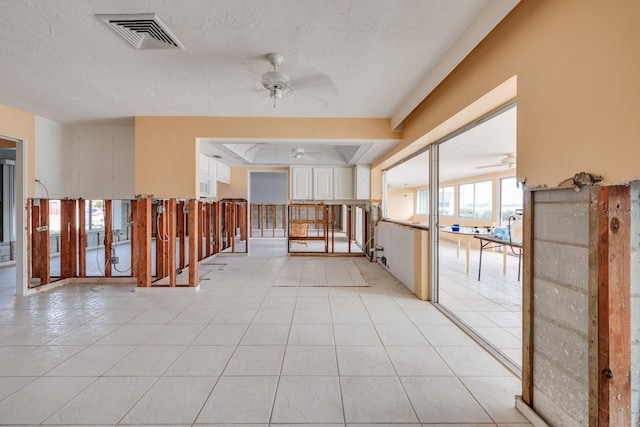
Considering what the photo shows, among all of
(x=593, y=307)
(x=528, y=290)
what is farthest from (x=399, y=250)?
(x=593, y=307)

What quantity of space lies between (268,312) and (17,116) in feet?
13.4

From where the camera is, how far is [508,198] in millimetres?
7520

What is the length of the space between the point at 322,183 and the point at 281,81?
172 inches

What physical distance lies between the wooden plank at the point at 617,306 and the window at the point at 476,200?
785 centimetres

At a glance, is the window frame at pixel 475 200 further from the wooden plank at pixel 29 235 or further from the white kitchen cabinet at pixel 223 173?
the wooden plank at pixel 29 235

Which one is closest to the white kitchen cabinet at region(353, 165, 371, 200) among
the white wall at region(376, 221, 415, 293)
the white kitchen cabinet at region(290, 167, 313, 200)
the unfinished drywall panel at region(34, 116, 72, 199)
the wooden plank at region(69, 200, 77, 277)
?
the white wall at region(376, 221, 415, 293)

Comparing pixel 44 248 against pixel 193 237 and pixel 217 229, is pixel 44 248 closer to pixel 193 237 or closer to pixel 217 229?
pixel 193 237

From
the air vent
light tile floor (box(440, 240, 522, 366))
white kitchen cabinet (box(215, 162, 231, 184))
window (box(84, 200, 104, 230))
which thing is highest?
the air vent

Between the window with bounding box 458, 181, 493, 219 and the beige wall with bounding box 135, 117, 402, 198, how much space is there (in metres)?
6.47

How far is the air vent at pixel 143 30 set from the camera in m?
1.83

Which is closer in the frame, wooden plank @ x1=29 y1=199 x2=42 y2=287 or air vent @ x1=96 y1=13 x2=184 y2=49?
air vent @ x1=96 y1=13 x2=184 y2=49

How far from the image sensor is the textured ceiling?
1.77 meters

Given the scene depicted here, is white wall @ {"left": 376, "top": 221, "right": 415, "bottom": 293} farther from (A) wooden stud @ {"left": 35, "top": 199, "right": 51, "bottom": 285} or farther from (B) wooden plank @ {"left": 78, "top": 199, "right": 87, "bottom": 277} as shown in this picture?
(A) wooden stud @ {"left": 35, "top": 199, "right": 51, "bottom": 285}

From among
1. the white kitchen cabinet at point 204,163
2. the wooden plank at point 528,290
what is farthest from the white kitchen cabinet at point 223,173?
the wooden plank at point 528,290
